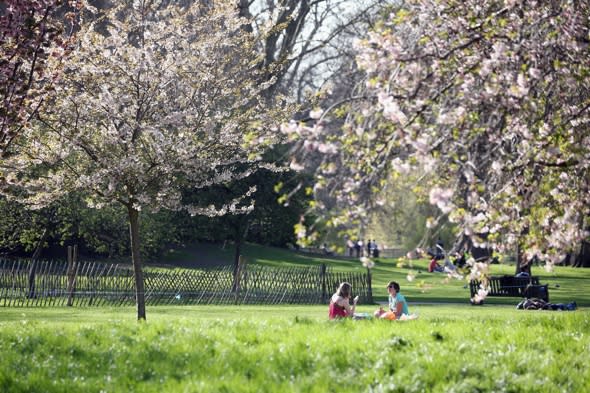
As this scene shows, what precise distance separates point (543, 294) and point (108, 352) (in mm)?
22431

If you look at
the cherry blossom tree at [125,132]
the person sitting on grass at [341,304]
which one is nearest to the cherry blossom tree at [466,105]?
the person sitting on grass at [341,304]

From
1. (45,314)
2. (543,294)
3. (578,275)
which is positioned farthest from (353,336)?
(578,275)

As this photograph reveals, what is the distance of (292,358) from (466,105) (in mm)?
3283

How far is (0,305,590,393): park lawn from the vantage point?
9.22 m

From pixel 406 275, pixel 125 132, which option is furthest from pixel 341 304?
pixel 406 275

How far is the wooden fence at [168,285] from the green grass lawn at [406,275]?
10.8ft

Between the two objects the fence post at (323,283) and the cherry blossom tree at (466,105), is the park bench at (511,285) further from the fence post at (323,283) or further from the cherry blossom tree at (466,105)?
the cherry blossom tree at (466,105)

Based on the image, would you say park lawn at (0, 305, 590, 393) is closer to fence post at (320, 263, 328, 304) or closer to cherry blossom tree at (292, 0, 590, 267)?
cherry blossom tree at (292, 0, 590, 267)

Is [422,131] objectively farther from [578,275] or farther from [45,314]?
[578,275]

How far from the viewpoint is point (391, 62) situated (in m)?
8.63

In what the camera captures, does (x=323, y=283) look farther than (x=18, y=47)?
Yes

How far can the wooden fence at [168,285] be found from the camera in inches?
1082

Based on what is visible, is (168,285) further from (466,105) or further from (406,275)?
(406,275)

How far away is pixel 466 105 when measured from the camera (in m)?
8.80
